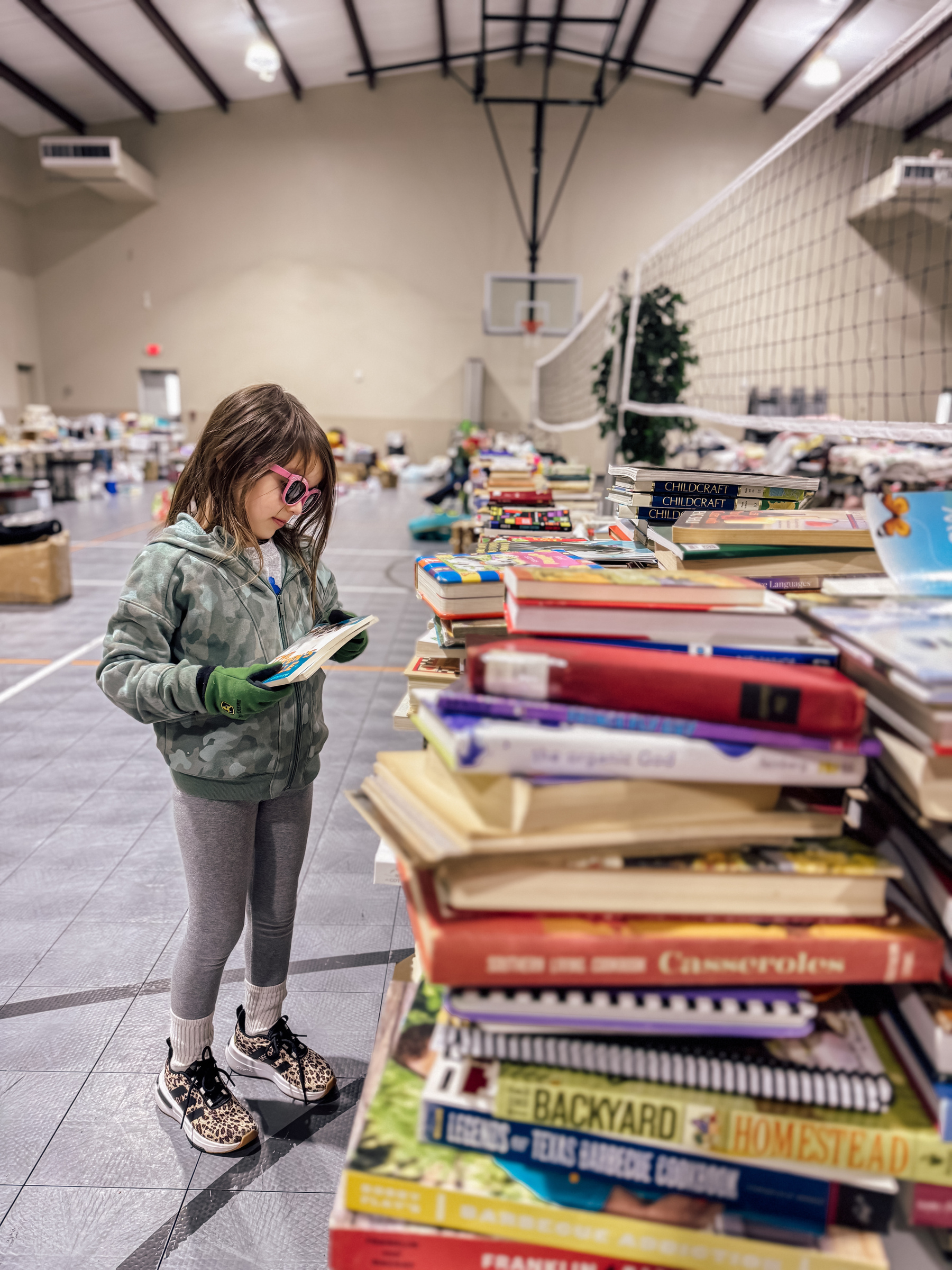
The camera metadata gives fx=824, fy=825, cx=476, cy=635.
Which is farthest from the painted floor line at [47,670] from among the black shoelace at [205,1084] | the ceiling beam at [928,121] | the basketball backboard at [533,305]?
the ceiling beam at [928,121]

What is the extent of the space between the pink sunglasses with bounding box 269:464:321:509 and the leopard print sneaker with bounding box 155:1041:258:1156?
1090 mm

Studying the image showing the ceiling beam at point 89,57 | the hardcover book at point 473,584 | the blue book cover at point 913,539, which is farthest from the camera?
the ceiling beam at point 89,57

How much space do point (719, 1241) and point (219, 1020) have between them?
1.57 metres

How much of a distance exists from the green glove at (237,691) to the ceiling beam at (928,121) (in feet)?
53.6

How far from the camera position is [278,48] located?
1361cm

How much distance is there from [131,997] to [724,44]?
16.0 m

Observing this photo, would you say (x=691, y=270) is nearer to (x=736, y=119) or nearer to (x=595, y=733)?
(x=736, y=119)

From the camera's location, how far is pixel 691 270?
13.7 m

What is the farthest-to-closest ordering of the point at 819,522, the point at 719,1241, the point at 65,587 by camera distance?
the point at 65,587, the point at 819,522, the point at 719,1241

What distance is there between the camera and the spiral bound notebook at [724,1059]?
68cm

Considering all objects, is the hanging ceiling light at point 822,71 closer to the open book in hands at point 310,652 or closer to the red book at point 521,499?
the red book at point 521,499

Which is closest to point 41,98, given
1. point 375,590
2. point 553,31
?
point 553,31

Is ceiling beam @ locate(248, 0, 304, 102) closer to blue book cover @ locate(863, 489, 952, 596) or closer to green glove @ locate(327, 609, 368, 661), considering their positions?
green glove @ locate(327, 609, 368, 661)

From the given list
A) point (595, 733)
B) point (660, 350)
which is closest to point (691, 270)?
point (660, 350)
